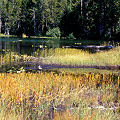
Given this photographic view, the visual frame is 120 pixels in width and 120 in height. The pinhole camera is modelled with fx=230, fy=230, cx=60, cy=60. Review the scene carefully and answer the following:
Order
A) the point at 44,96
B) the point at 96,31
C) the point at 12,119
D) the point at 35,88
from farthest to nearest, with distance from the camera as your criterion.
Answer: the point at 96,31, the point at 35,88, the point at 44,96, the point at 12,119

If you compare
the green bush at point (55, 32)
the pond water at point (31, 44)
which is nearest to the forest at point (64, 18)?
the green bush at point (55, 32)

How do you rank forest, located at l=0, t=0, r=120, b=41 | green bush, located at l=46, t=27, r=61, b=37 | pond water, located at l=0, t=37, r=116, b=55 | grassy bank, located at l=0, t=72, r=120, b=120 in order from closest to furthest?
grassy bank, located at l=0, t=72, r=120, b=120
pond water, located at l=0, t=37, r=116, b=55
forest, located at l=0, t=0, r=120, b=41
green bush, located at l=46, t=27, r=61, b=37

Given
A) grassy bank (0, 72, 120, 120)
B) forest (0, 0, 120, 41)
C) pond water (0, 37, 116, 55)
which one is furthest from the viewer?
forest (0, 0, 120, 41)

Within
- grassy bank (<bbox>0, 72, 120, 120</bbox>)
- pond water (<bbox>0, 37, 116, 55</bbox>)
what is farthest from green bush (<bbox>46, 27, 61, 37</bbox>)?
grassy bank (<bbox>0, 72, 120, 120</bbox>)

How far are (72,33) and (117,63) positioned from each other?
56258mm

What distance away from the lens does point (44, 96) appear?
302 inches

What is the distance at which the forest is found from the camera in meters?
62.4

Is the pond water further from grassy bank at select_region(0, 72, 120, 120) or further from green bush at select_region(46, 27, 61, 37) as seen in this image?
green bush at select_region(46, 27, 61, 37)

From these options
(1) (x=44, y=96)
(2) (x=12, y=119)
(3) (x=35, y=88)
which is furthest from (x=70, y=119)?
(3) (x=35, y=88)

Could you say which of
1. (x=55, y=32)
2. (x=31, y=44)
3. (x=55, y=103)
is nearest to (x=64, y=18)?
(x=55, y=32)

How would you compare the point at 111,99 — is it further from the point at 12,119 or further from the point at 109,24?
the point at 109,24

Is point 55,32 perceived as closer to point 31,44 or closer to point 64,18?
point 64,18

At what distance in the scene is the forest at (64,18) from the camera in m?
62.4

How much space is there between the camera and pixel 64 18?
7850 cm
